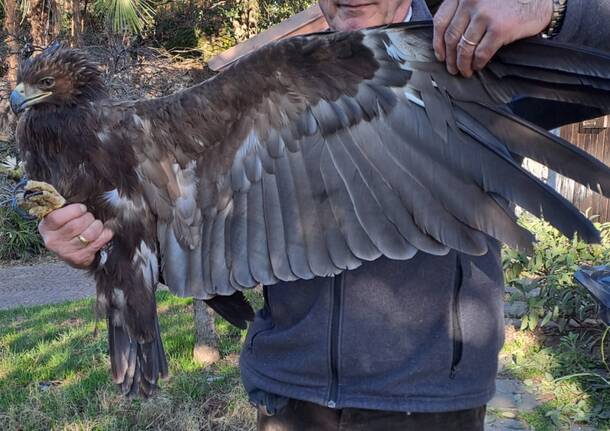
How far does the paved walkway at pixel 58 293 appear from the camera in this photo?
4484 mm

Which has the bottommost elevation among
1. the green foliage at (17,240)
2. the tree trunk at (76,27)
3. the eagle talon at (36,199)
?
the green foliage at (17,240)

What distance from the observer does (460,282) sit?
2.08 meters

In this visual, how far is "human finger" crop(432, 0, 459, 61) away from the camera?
162 centimetres

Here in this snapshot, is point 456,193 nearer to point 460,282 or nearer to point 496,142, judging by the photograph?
point 496,142

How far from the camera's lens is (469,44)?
1.63 m

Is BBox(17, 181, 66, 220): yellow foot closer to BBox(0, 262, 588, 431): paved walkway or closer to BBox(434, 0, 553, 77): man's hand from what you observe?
BBox(434, 0, 553, 77): man's hand

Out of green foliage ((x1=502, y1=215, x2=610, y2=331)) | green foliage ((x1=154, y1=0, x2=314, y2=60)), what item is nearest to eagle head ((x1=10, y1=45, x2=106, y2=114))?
green foliage ((x1=502, y1=215, x2=610, y2=331))

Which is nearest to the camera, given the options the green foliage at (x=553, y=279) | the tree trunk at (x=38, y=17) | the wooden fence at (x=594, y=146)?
the green foliage at (x=553, y=279)

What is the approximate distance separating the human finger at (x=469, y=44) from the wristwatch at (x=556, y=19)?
0.21m

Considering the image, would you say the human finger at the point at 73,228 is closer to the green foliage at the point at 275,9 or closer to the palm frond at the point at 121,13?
the palm frond at the point at 121,13

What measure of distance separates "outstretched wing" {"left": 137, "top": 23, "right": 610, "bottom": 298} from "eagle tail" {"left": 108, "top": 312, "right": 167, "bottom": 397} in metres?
0.33

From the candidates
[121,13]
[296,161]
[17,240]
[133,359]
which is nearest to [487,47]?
[296,161]

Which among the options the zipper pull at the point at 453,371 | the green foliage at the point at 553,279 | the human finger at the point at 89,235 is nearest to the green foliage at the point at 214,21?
the green foliage at the point at 553,279

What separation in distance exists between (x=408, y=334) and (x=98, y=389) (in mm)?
3054
